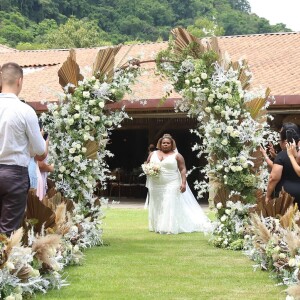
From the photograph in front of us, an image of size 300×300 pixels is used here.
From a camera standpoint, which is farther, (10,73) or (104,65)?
(104,65)

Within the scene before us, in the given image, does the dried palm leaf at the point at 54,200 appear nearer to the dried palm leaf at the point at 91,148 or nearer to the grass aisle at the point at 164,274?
the grass aisle at the point at 164,274

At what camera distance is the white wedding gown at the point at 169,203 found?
13281mm

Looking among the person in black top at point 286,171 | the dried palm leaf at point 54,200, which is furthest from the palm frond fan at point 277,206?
the dried palm leaf at point 54,200

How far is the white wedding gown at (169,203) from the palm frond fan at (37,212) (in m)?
5.77

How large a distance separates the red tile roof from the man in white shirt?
1143 centimetres

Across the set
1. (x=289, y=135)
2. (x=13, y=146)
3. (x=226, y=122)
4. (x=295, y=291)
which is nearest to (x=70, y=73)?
(x=226, y=122)

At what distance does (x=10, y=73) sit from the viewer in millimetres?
6531

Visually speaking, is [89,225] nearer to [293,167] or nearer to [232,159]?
[232,159]

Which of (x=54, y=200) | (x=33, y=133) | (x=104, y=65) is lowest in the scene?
(x=54, y=200)

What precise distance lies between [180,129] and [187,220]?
1196 cm

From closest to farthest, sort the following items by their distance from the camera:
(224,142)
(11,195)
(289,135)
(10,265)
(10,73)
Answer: (10,265), (11,195), (10,73), (289,135), (224,142)

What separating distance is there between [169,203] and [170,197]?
0.11 m

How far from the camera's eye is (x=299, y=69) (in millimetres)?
21328

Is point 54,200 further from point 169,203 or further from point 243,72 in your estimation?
point 169,203
